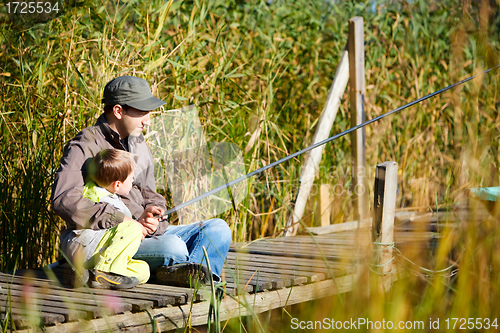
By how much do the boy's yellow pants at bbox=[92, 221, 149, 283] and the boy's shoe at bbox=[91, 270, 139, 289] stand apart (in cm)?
2

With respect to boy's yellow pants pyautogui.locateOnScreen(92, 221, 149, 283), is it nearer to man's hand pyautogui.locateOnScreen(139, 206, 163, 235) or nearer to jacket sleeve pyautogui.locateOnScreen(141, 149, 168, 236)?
man's hand pyautogui.locateOnScreen(139, 206, 163, 235)

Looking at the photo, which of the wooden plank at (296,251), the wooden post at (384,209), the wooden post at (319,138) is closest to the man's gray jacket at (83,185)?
the wooden plank at (296,251)

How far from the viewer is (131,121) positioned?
250 cm

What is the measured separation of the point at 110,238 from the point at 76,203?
186 millimetres

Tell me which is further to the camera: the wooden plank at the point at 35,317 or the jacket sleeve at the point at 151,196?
the jacket sleeve at the point at 151,196

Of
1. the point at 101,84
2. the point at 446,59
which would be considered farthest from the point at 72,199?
the point at 446,59

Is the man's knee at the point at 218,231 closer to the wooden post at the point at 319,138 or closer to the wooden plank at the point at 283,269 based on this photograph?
the wooden plank at the point at 283,269

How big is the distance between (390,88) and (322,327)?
3.83 metres

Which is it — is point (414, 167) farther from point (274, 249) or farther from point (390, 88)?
point (274, 249)

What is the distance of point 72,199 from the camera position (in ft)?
7.17

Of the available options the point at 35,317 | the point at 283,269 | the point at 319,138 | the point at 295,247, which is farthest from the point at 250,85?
the point at 35,317

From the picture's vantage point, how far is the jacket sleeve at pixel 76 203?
7.18 ft

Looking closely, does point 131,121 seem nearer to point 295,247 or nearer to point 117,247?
point 117,247

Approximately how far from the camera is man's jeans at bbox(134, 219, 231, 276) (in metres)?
2.41
